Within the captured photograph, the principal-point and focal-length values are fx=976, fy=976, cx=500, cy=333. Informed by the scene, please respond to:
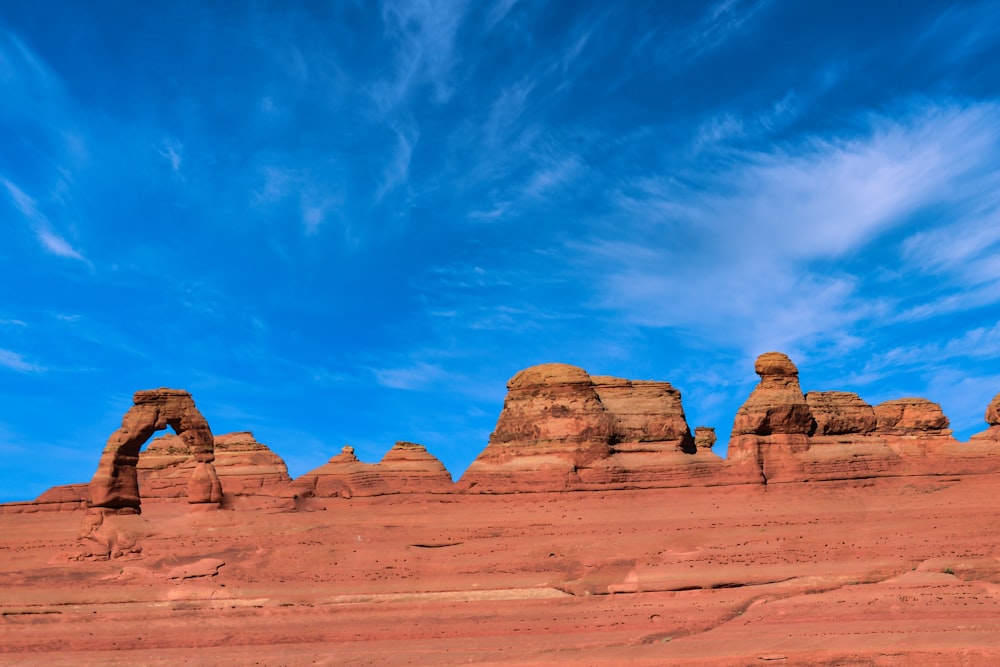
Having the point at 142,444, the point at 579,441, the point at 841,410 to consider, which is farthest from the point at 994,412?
the point at 142,444

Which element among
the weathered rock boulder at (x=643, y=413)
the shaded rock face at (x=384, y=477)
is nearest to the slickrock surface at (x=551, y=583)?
the weathered rock boulder at (x=643, y=413)

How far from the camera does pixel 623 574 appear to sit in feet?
100

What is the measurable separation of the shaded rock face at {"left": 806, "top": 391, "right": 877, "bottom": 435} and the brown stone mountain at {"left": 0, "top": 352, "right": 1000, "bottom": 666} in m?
0.43

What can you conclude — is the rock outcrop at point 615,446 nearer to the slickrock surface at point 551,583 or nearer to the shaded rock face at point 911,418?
the slickrock surface at point 551,583

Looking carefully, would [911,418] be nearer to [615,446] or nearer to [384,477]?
[615,446]

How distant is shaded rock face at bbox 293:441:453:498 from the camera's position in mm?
41656

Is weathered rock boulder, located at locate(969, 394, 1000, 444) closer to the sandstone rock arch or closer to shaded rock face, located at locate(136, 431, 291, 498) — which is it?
the sandstone rock arch

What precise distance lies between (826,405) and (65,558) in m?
30.7

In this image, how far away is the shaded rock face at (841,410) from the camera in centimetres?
3724

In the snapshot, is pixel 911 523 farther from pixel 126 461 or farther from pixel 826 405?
pixel 126 461

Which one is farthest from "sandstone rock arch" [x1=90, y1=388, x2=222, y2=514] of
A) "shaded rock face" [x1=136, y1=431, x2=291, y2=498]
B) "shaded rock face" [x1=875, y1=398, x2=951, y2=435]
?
"shaded rock face" [x1=875, y1=398, x2=951, y2=435]

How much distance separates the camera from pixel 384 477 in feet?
148

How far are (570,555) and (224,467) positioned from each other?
29.8 m

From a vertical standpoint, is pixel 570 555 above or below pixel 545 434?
below
